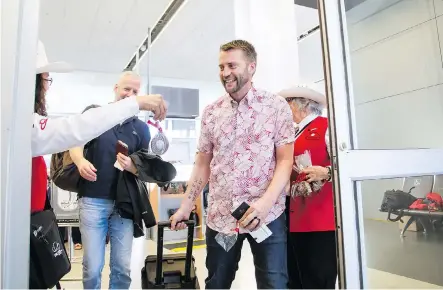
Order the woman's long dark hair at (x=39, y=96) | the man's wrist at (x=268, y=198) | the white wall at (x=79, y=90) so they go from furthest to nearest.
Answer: the white wall at (x=79, y=90) → the man's wrist at (x=268, y=198) → the woman's long dark hair at (x=39, y=96)

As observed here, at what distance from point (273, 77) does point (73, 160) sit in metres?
1.43

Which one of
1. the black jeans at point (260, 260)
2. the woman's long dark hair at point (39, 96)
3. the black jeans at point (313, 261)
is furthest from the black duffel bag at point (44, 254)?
the black jeans at point (313, 261)

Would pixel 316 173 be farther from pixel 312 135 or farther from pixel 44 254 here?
pixel 44 254

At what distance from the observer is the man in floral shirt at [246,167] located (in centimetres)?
142

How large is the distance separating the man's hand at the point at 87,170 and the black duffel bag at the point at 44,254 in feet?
1.73

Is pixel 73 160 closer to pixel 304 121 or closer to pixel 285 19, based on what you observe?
pixel 304 121

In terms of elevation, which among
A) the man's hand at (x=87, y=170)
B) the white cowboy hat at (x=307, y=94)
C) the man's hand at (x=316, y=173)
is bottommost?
the man's hand at (x=316, y=173)

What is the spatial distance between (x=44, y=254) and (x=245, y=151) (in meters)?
0.82

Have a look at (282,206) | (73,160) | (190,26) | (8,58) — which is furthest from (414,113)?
(190,26)

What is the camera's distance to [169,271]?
172 centimetres

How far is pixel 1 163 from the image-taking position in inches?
37.4

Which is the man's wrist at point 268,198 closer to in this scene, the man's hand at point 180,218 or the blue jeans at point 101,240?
the man's hand at point 180,218

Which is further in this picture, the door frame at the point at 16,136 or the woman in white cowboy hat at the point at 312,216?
the woman in white cowboy hat at the point at 312,216

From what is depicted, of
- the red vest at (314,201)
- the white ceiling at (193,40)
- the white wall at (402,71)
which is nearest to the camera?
the red vest at (314,201)
